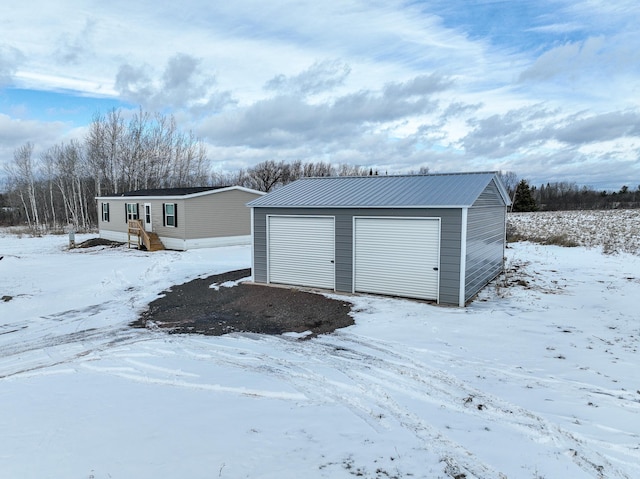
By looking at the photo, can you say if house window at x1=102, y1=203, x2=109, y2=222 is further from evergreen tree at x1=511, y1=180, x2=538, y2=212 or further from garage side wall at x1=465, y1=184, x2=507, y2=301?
A: evergreen tree at x1=511, y1=180, x2=538, y2=212

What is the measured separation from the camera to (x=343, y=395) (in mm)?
4934

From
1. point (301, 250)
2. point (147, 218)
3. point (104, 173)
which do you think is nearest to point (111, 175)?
point (104, 173)

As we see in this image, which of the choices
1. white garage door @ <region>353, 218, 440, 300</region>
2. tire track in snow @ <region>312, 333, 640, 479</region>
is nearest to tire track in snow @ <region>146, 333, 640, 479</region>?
tire track in snow @ <region>312, 333, 640, 479</region>

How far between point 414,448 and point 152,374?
3689mm

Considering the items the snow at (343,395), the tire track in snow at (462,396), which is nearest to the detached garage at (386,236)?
the snow at (343,395)

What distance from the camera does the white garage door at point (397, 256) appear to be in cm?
959

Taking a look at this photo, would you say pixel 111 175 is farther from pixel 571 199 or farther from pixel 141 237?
pixel 571 199

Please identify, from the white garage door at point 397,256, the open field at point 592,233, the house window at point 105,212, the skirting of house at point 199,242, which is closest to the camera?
the white garage door at point 397,256

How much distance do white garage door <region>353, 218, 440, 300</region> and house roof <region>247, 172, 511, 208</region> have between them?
0.49 meters

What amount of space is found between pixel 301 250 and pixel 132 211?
15.9 metres

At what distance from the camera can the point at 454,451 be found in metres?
3.68

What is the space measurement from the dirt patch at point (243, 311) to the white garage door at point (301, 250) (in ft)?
1.70

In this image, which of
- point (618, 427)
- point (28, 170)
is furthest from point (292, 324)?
point (28, 170)

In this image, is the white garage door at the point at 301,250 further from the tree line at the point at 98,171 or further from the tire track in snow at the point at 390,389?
the tree line at the point at 98,171
